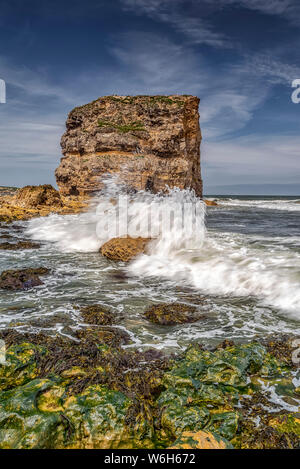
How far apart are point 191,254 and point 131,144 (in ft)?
62.1

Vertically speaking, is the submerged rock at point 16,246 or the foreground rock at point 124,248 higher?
the foreground rock at point 124,248

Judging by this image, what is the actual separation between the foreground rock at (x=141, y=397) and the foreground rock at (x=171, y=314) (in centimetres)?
83

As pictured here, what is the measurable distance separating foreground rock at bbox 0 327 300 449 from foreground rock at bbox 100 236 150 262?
4.19m

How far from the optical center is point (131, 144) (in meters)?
24.2

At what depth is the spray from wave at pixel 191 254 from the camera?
17.0 feet

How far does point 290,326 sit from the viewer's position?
12.2 feet

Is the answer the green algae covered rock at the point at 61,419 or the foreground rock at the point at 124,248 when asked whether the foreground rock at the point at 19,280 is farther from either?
the green algae covered rock at the point at 61,419

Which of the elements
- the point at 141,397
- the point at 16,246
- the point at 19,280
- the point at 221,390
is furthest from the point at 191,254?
the point at 16,246

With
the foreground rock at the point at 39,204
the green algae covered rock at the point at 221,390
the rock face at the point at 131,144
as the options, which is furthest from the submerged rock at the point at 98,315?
the rock face at the point at 131,144

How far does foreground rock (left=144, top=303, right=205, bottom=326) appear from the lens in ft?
12.8

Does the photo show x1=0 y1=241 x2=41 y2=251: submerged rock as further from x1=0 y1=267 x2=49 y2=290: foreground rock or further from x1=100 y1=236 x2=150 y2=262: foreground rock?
x1=0 y1=267 x2=49 y2=290: foreground rock
